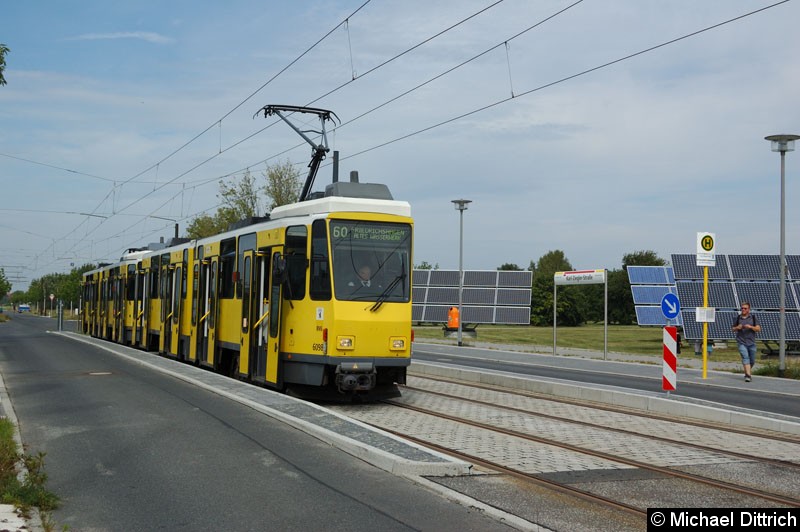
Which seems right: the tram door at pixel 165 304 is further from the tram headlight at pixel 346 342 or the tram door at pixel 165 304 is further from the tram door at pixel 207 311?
the tram headlight at pixel 346 342

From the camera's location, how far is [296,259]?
47.9ft

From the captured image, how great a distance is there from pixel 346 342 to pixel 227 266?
18.8 feet

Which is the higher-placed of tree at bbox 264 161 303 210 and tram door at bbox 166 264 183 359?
tree at bbox 264 161 303 210

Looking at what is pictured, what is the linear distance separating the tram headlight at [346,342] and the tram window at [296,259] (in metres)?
1.07

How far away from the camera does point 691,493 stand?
779 cm

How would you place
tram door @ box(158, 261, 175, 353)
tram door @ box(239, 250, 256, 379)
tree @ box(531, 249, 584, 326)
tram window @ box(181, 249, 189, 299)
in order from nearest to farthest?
tram door @ box(239, 250, 256, 379), tram window @ box(181, 249, 189, 299), tram door @ box(158, 261, 175, 353), tree @ box(531, 249, 584, 326)

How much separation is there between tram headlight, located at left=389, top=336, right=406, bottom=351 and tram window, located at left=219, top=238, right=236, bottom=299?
16.6 feet

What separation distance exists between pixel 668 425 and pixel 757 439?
1551 mm

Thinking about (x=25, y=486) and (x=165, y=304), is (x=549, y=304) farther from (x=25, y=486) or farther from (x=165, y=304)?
(x=25, y=486)

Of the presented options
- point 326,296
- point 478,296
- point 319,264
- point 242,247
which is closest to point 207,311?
point 242,247

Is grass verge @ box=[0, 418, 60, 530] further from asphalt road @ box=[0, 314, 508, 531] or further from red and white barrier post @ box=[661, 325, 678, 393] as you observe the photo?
red and white barrier post @ box=[661, 325, 678, 393]

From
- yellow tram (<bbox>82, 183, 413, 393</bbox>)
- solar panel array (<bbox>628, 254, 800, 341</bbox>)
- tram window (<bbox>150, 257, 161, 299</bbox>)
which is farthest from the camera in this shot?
solar panel array (<bbox>628, 254, 800, 341</bbox>)

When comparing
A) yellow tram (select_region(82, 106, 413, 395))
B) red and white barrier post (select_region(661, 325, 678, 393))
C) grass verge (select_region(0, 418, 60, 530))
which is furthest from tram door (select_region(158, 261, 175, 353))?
grass verge (select_region(0, 418, 60, 530))

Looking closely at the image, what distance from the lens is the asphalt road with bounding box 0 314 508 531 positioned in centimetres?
664
